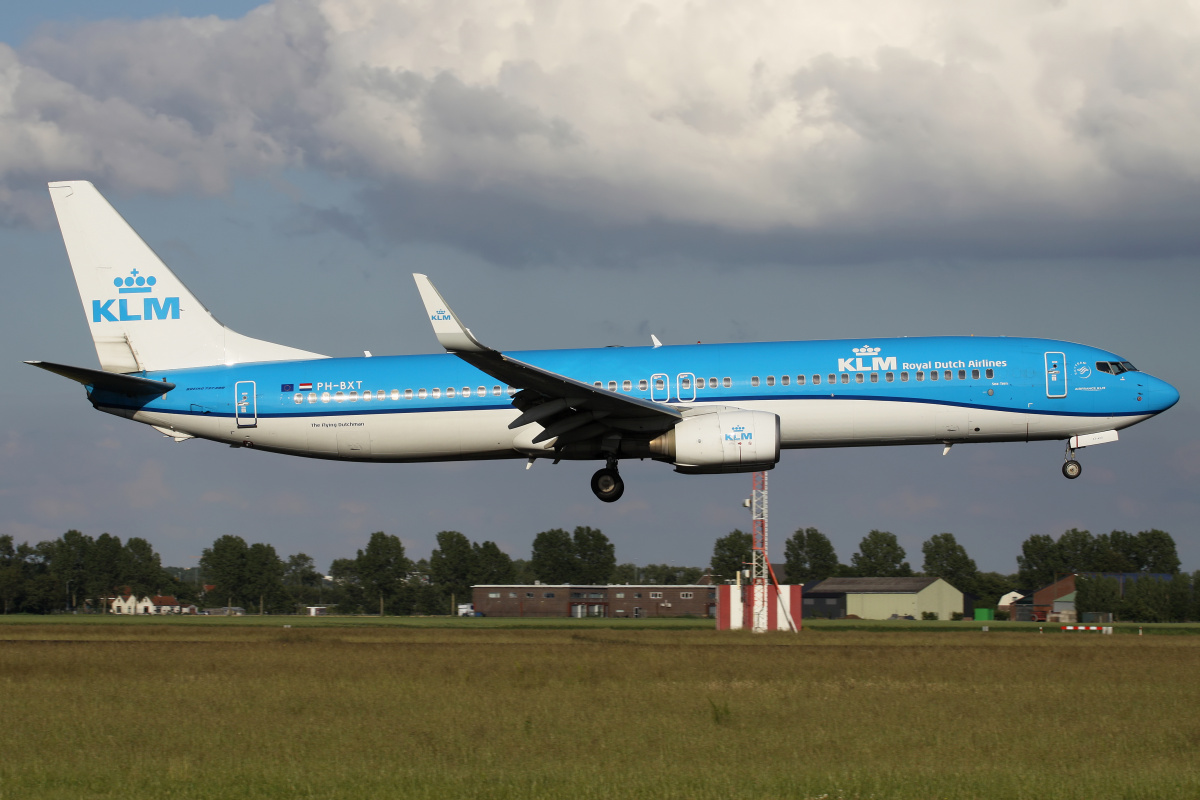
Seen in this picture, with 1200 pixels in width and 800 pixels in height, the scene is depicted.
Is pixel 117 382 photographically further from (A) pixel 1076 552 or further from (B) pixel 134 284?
(A) pixel 1076 552

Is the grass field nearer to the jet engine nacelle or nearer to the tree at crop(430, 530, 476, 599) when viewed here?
the jet engine nacelle

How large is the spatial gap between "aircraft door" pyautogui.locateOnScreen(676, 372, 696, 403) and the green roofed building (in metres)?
60.0

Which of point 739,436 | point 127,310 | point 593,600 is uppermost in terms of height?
point 127,310

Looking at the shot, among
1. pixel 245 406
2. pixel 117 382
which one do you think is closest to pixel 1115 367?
pixel 245 406

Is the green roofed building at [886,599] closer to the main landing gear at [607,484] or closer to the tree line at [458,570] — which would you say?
the tree line at [458,570]

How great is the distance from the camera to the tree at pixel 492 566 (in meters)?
96.4

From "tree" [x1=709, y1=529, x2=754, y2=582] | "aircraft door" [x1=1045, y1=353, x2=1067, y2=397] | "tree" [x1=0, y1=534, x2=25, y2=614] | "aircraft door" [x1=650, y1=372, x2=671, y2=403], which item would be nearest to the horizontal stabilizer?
"aircraft door" [x1=650, y1=372, x2=671, y2=403]

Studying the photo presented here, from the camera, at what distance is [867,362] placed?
28672 mm

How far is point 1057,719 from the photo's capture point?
55.1 feet

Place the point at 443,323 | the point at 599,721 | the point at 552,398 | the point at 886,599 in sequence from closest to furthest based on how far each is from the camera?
the point at 599,721, the point at 443,323, the point at 552,398, the point at 886,599

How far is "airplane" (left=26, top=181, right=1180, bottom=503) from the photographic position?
28.3 m

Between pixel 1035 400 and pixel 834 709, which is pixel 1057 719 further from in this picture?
pixel 1035 400

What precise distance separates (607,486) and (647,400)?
270 cm

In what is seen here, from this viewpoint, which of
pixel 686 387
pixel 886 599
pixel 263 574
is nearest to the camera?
pixel 686 387
